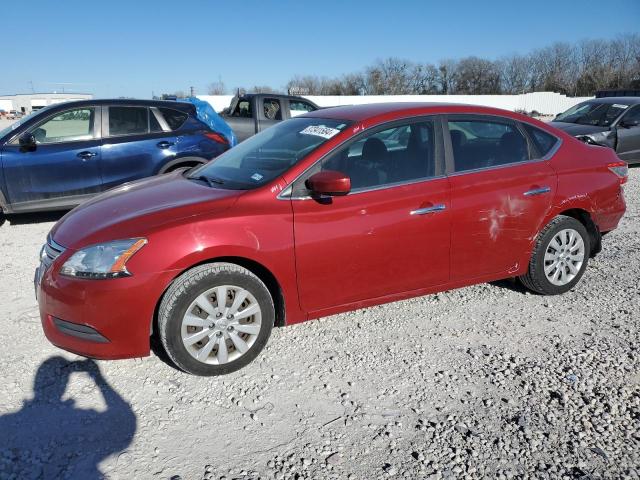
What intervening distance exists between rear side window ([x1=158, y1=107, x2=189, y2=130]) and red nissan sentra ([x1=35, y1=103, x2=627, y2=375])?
122 inches

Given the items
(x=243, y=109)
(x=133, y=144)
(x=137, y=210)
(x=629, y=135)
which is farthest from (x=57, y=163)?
(x=629, y=135)

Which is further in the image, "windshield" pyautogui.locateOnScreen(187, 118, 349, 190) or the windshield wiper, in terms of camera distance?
the windshield wiper

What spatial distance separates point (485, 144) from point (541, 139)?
60 cm

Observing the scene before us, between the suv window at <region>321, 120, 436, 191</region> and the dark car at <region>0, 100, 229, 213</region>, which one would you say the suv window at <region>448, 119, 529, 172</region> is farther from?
the dark car at <region>0, 100, 229, 213</region>

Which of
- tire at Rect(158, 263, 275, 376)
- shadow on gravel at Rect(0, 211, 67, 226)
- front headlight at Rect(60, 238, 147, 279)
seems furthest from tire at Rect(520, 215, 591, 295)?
shadow on gravel at Rect(0, 211, 67, 226)

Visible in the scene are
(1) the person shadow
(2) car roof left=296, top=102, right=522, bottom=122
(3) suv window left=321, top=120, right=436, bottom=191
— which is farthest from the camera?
(2) car roof left=296, top=102, right=522, bottom=122

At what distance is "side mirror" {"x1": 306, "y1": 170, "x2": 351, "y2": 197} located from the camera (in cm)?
314

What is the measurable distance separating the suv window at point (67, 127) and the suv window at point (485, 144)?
5069mm

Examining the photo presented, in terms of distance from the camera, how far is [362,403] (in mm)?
2877

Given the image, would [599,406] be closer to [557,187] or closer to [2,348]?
[557,187]

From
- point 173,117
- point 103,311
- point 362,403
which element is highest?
point 173,117

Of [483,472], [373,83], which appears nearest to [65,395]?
[483,472]

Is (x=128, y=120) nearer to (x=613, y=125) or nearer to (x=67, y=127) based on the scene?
(x=67, y=127)

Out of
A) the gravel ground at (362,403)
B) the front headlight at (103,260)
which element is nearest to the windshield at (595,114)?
the gravel ground at (362,403)
